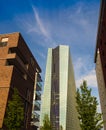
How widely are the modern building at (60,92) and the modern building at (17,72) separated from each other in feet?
307

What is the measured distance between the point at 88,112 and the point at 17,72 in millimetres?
21240

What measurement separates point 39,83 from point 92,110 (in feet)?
112

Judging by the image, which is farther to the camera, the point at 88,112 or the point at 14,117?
the point at 14,117

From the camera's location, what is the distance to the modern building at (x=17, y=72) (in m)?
34.4

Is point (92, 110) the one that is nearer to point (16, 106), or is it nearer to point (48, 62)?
point (16, 106)

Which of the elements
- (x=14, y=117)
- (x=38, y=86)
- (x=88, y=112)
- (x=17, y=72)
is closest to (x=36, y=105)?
(x=38, y=86)

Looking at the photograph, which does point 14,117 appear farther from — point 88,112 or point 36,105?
point 36,105

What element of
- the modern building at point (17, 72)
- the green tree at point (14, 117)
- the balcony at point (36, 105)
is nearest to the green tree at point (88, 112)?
the green tree at point (14, 117)

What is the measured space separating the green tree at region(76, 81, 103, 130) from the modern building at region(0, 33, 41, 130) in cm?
1558

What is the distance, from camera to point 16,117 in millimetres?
25875

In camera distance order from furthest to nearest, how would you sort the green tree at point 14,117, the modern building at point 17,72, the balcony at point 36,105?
1. the balcony at point 36,105
2. the modern building at point 17,72
3. the green tree at point 14,117

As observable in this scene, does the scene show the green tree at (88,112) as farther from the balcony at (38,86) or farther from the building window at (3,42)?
the balcony at (38,86)

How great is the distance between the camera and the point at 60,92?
14412 cm

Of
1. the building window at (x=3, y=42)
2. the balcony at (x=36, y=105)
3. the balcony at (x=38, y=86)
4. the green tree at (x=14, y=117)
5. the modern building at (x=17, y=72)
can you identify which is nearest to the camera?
the green tree at (x=14, y=117)
